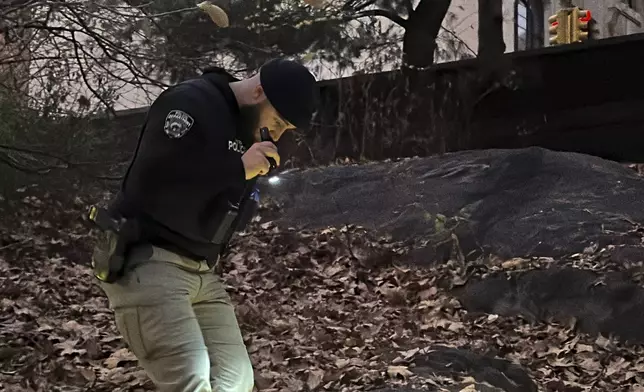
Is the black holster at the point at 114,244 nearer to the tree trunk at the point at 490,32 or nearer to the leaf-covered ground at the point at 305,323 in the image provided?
the leaf-covered ground at the point at 305,323

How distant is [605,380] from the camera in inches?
172

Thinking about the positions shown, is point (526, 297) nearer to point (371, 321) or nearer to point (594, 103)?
point (371, 321)

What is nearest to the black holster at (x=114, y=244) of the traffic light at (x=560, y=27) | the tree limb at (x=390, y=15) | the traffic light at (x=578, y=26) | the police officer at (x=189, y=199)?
the police officer at (x=189, y=199)

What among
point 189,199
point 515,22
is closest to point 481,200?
point 515,22

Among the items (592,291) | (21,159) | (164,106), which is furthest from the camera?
(592,291)

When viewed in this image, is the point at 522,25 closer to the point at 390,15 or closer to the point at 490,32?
the point at 490,32

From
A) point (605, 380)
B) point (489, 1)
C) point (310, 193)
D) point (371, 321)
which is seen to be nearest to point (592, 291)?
point (605, 380)

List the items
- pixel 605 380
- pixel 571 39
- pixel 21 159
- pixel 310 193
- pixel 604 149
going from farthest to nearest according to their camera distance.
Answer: pixel 571 39, pixel 604 149, pixel 310 193, pixel 21 159, pixel 605 380

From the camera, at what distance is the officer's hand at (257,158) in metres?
2.16

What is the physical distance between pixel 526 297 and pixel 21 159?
325 cm

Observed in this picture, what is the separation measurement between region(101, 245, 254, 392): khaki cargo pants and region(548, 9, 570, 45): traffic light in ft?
28.9

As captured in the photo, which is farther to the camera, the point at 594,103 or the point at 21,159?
the point at 594,103

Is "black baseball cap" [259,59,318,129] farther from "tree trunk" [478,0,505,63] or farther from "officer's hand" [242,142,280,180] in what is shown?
"tree trunk" [478,0,505,63]

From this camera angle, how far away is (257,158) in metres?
2.16
